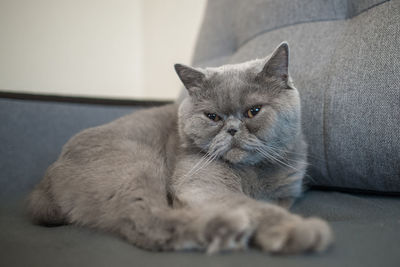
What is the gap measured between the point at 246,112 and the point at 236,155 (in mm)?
144

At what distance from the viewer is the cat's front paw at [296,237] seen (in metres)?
0.64

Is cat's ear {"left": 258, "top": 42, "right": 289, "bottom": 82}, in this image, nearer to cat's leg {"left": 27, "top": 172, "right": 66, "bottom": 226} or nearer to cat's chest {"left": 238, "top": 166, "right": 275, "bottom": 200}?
cat's chest {"left": 238, "top": 166, "right": 275, "bottom": 200}

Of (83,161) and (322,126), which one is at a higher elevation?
(322,126)

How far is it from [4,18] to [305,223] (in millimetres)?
1759

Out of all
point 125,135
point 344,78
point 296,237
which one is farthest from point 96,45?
point 296,237

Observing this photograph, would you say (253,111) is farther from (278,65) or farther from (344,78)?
(344,78)

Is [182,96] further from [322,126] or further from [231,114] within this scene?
[322,126]

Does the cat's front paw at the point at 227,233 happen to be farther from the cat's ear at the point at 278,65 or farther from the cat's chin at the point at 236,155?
the cat's ear at the point at 278,65

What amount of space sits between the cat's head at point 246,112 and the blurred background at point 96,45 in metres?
0.99

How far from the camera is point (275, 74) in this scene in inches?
40.1

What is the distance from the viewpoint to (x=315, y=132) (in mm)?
1160

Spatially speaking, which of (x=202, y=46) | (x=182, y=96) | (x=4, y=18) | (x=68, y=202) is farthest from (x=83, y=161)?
(x=4, y=18)

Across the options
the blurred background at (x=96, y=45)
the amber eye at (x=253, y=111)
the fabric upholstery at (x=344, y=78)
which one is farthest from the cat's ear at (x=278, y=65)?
the blurred background at (x=96, y=45)

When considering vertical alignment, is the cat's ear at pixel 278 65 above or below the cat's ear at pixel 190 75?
above
